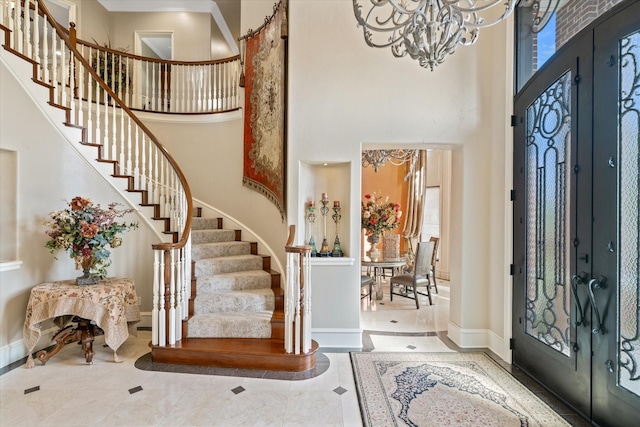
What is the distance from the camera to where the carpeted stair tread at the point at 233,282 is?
13.0 feet

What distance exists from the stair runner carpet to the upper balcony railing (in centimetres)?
220

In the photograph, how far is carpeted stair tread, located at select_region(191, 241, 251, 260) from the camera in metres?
4.38

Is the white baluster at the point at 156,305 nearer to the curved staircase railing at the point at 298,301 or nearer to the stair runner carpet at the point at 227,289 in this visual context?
the stair runner carpet at the point at 227,289

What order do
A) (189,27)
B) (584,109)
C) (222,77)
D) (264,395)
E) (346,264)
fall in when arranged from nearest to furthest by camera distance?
(584,109) < (264,395) < (346,264) < (222,77) < (189,27)

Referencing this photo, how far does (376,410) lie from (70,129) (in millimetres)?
4350

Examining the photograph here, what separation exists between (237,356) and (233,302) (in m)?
0.77

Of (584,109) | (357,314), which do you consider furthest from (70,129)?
(584,109)

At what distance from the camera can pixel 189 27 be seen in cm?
699

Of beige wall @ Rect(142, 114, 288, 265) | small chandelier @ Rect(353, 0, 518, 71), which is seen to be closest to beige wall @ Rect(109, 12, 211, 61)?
beige wall @ Rect(142, 114, 288, 265)

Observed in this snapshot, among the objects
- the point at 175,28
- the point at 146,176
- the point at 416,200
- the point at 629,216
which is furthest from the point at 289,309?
the point at 175,28

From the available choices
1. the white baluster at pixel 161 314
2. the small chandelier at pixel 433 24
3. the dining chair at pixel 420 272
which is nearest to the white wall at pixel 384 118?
the dining chair at pixel 420 272

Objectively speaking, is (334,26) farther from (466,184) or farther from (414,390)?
(414,390)

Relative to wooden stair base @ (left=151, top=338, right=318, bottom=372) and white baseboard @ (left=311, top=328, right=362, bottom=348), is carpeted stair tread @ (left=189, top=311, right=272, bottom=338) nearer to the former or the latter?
wooden stair base @ (left=151, top=338, right=318, bottom=372)

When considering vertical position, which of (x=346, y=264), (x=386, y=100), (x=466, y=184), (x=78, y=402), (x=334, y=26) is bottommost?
(x=78, y=402)
